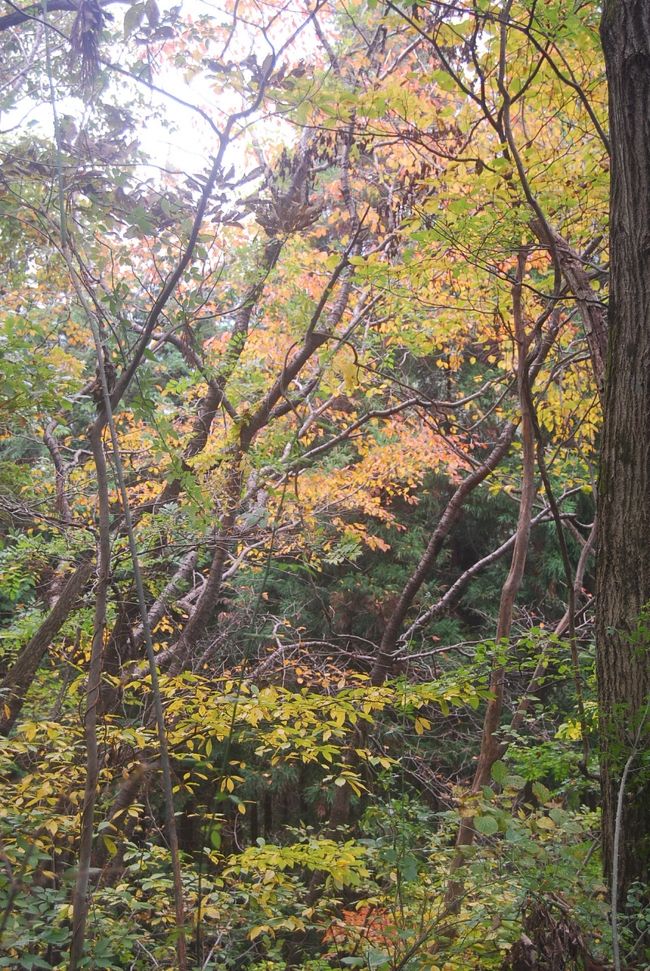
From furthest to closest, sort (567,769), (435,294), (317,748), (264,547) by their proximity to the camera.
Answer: (264,547) < (435,294) < (317,748) < (567,769)

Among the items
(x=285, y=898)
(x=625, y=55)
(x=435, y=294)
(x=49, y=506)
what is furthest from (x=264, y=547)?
(x=625, y=55)

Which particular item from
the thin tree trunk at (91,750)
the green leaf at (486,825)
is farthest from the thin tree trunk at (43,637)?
the green leaf at (486,825)

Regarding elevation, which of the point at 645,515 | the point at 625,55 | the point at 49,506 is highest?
the point at 625,55

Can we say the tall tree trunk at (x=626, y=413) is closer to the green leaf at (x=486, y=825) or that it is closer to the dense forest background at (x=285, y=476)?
the dense forest background at (x=285, y=476)

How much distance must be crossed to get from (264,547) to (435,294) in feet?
8.11


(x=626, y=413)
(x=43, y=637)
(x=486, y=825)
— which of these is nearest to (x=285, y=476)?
(x=626, y=413)

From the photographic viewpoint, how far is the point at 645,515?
2242 mm

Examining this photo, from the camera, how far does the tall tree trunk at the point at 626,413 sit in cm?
219

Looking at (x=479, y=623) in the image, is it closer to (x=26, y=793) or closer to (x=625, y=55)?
(x=26, y=793)

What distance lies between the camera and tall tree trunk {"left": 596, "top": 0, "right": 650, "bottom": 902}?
7.20 feet

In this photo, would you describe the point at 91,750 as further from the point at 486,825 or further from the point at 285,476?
the point at 285,476

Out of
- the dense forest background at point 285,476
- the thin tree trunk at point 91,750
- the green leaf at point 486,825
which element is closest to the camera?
the thin tree trunk at point 91,750

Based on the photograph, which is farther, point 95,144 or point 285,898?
point 285,898

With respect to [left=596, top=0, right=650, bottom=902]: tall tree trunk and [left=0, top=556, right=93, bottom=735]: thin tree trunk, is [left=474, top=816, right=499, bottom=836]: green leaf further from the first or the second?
[left=0, top=556, right=93, bottom=735]: thin tree trunk
